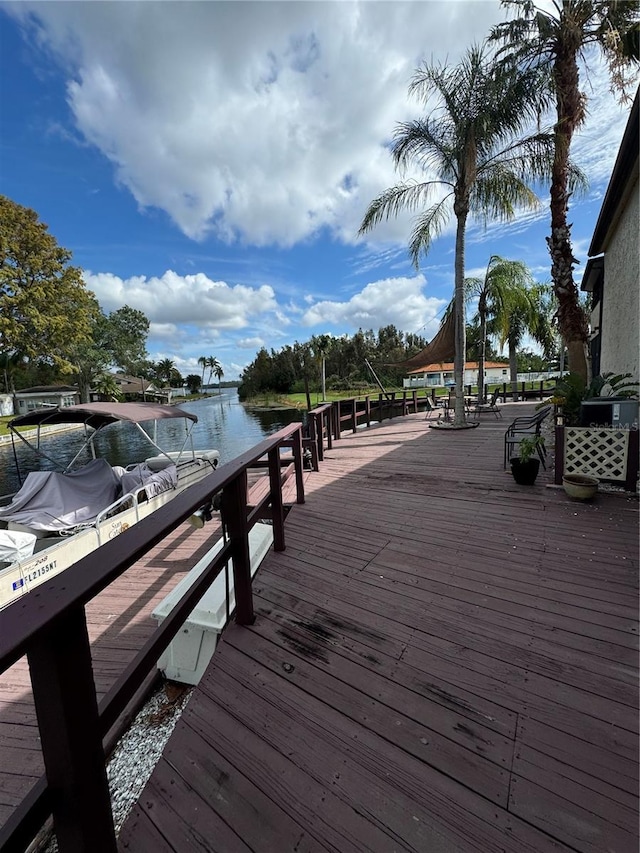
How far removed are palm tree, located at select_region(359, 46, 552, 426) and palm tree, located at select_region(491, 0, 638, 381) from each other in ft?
1.12

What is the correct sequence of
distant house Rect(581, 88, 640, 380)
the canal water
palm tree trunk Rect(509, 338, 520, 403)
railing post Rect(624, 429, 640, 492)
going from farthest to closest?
palm tree trunk Rect(509, 338, 520, 403), the canal water, distant house Rect(581, 88, 640, 380), railing post Rect(624, 429, 640, 492)

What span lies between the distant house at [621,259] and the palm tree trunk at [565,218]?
1.40 ft

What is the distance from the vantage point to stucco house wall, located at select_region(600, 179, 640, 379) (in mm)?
4883

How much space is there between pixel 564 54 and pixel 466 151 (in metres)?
2.26

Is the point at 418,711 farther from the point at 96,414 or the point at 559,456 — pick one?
the point at 96,414

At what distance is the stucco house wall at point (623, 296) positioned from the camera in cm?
488

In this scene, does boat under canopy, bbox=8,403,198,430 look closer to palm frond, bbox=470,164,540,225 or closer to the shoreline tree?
palm frond, bbox=470,164,540,225

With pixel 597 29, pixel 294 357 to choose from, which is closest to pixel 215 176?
pixel 597 29

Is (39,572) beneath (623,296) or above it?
beneath

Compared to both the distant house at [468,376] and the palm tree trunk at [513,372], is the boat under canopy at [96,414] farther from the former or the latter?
the distant house at [468,376]

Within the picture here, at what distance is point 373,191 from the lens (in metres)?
Result: 8.09

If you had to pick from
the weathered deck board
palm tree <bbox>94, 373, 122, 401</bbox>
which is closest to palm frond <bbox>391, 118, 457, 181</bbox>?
the weathered deck board

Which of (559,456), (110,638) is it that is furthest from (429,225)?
(110,638)

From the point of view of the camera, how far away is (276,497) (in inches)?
104
